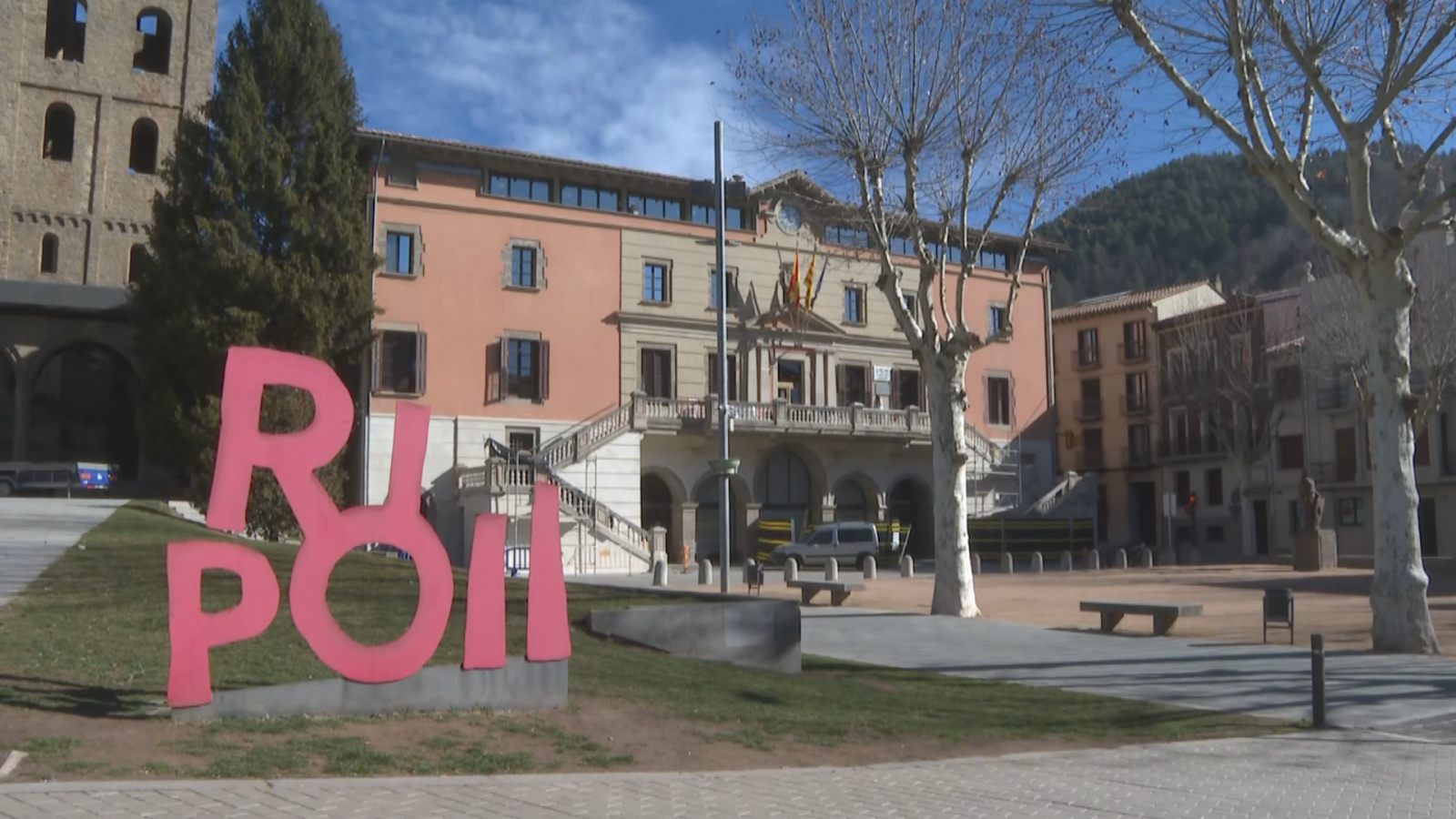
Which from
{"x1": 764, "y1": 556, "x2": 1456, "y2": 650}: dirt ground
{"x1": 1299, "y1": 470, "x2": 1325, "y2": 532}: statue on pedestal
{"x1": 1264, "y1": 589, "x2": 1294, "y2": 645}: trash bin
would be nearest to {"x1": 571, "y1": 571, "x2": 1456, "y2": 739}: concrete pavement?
{"x1": 1264, "y1": 589, "x2": 1294, "y2": 645}: trash bin

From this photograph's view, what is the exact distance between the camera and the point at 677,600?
17.0 m

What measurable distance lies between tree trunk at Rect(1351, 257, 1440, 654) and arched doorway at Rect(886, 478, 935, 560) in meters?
32.0

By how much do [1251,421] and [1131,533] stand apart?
1245cm

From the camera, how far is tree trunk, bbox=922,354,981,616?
2084cm

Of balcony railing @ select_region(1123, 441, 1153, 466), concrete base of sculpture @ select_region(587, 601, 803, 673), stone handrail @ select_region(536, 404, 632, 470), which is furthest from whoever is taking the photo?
balcony railing @ select_region(1123, 441, 1153, 466)

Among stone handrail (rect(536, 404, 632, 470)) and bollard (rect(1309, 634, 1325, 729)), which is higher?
stone handrail (rect(536, 404, 632, 470))

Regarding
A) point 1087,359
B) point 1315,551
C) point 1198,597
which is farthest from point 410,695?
point 1087,359

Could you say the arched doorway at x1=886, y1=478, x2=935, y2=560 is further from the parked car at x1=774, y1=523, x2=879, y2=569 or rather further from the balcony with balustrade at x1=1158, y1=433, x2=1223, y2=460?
the balcony with balustrade at x1=1158, y1=433, x2=1223, y2=460

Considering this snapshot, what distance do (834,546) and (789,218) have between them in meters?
13.5

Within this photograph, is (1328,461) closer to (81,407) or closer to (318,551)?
(81,407)

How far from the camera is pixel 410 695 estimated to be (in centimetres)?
916

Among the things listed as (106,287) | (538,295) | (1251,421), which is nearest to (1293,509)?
(1251,421)

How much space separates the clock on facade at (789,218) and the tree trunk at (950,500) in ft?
84.4

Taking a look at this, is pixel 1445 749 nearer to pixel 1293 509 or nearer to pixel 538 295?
pixel 538 295
